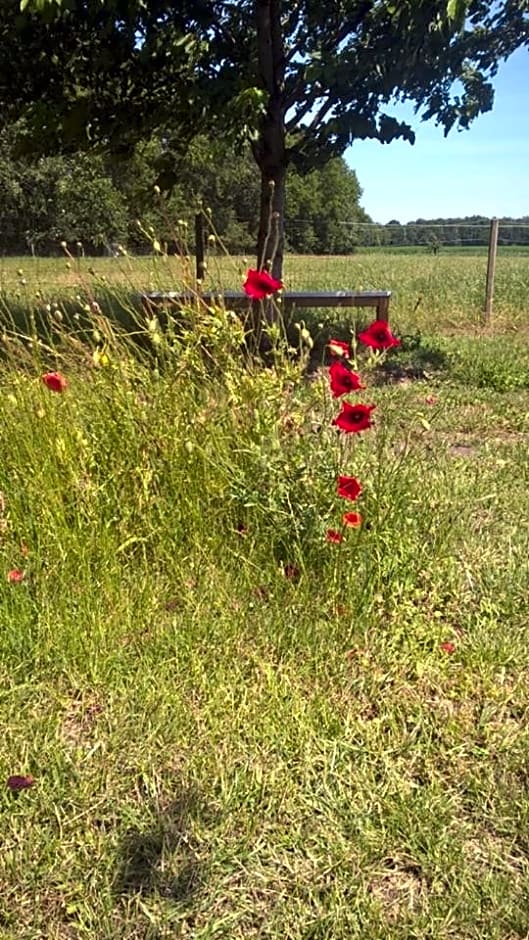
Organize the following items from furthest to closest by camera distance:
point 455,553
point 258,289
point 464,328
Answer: point 464,328
point 455,553
point 258,289

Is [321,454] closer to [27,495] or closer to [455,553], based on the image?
[455,553]

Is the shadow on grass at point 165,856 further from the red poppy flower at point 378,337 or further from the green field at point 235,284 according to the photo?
the green field at point 235,284

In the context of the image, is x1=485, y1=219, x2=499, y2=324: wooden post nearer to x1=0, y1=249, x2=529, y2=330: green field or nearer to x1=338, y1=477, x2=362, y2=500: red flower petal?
x1=0, y1=249, x2=529, y2=330: green field

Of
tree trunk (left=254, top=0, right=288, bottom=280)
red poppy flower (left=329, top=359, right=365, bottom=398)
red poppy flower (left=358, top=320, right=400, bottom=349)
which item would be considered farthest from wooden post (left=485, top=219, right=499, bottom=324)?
red poppy flower (left=329, top=359, right=365, bottom=398)

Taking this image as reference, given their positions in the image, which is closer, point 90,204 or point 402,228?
point 402,228

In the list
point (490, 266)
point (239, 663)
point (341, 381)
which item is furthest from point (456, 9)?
point (490, 266)

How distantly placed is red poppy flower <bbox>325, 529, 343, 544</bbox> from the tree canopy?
11.9 ft

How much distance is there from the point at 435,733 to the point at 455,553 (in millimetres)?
832

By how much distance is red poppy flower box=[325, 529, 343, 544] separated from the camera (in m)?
1.96

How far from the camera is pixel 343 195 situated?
173 feet

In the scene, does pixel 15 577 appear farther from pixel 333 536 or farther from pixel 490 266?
pixel 490 266

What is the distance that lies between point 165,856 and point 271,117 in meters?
5.77

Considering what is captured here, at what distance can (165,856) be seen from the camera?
4.39ft

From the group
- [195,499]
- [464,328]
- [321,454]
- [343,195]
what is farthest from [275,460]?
[343,195]
